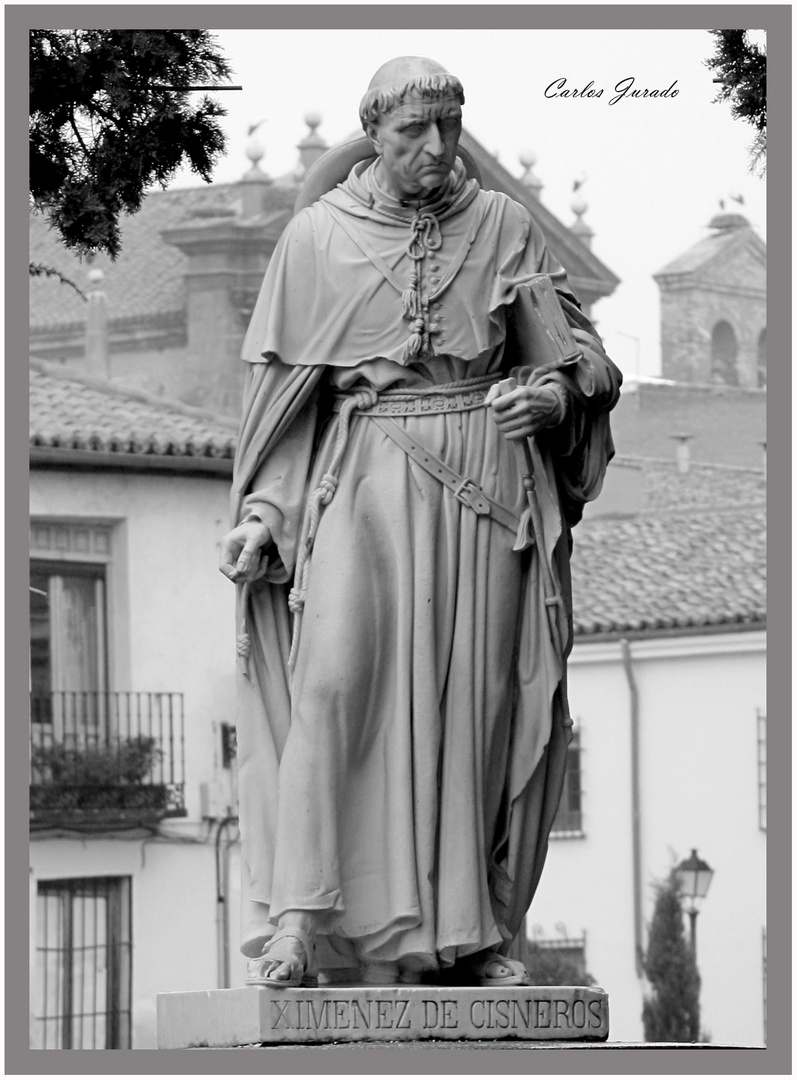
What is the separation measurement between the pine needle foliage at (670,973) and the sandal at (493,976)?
29.2m

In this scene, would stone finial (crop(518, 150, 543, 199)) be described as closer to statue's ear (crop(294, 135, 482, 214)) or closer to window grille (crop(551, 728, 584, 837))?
window grille (crop(551, 728, 584, 837))

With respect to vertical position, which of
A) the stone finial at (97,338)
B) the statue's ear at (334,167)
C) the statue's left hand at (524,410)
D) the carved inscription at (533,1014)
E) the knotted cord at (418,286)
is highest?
the stone finial at (97,338)

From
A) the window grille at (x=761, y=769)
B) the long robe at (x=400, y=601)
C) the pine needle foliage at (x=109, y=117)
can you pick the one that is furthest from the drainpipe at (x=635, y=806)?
the long robe at (x=400, y=601)

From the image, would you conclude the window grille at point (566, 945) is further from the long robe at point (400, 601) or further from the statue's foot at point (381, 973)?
the statue's foot at point (381, 973)

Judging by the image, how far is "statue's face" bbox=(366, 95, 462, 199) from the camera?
865cm

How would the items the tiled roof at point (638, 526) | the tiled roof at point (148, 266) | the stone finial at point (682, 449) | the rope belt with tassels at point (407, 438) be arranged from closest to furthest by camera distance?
the rope belt with tassels at point (407, 438), the tiled roof at point (638, 526), the tiled roof at point (148, 266), the stone finial at point (682, 449)

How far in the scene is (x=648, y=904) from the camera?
4016cm

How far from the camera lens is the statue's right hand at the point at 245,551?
342 inches

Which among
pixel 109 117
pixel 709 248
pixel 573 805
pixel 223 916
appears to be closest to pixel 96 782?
pixel 223 916

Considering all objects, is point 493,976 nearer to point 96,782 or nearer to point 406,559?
point 406,559

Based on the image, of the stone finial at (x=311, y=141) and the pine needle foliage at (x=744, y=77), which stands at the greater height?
the stone finial at (x=311, y=141)

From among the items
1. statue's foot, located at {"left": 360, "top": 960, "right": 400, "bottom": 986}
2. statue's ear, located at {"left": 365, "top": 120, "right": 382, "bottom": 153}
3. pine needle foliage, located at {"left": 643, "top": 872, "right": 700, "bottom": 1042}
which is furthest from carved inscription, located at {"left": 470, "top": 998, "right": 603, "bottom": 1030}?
pine needle foliage, located at {"left": 643, "top": 872, "right": 700, "bottom": 1042}

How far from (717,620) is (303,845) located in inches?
1225

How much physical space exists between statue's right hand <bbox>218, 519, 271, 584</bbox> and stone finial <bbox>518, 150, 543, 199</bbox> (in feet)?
115
